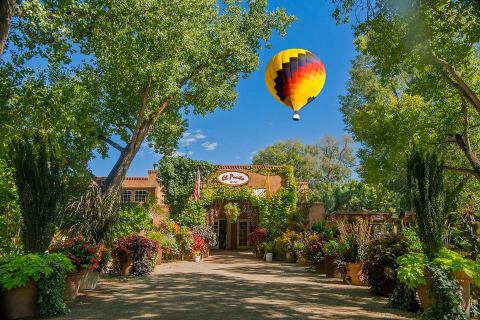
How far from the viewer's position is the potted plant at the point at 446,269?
227 inches

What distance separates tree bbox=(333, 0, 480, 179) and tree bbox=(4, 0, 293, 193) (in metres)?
5.37

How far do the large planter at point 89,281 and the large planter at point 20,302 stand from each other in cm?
275

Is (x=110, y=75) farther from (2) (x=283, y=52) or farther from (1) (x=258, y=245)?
(1) (x=258, y=245)

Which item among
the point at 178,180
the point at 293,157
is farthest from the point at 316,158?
the point at 178,180

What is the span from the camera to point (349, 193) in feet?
79.2

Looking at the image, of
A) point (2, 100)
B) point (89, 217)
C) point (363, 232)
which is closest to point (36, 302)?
point (89, 217)

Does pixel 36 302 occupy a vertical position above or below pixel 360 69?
below

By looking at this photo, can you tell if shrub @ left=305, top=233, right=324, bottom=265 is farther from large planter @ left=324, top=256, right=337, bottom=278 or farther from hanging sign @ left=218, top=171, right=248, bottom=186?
hanging sign @ left=218, top=171, right=248, bottom=186

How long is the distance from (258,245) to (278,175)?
5823mm

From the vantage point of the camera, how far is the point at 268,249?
19156mm

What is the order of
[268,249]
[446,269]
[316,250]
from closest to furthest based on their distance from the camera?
[446,269]
[316,250]
[268,249]

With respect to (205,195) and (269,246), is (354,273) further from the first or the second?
(205,195)

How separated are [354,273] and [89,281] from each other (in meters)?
6.42

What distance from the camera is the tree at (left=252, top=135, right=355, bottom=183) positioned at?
133 ft
